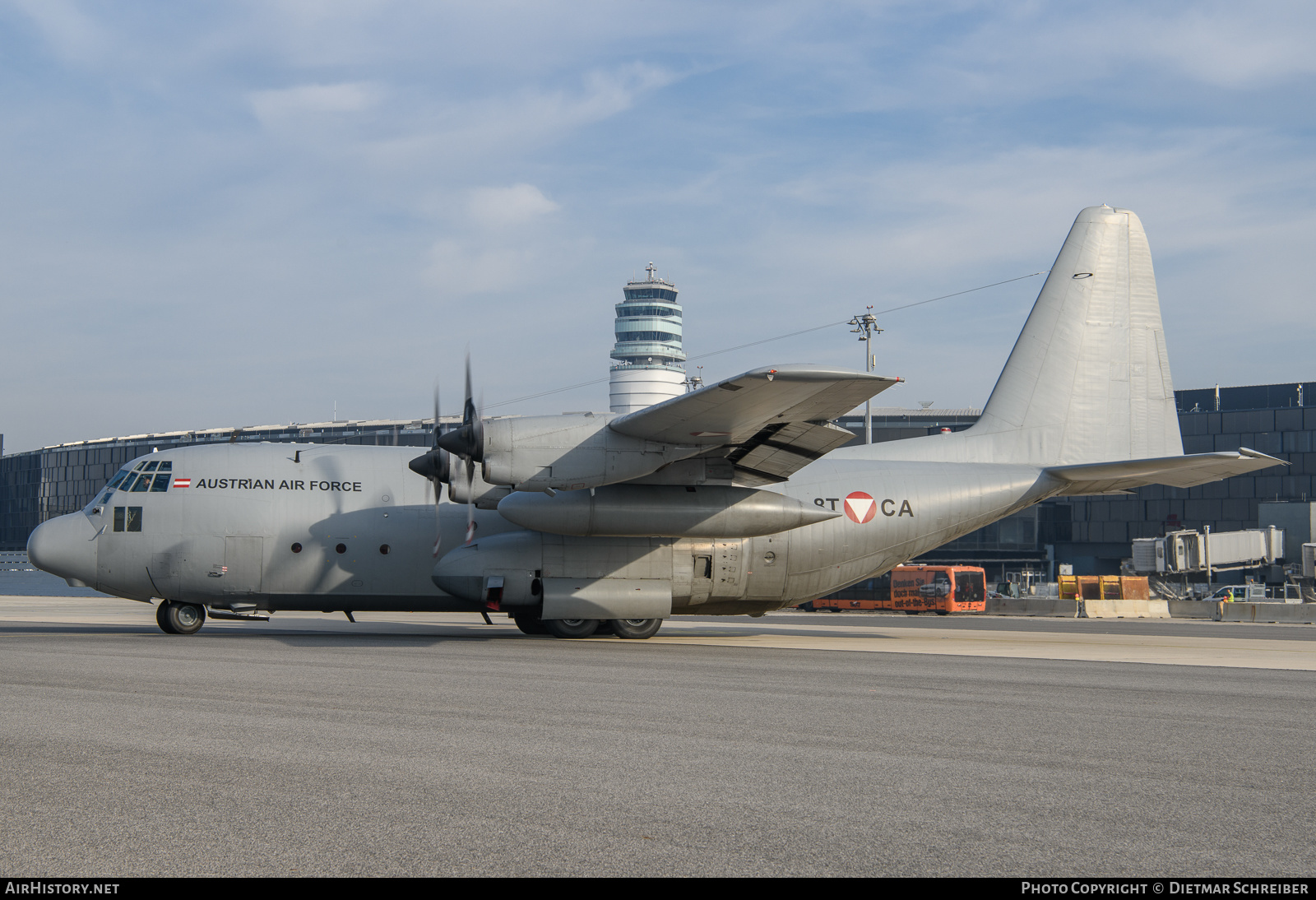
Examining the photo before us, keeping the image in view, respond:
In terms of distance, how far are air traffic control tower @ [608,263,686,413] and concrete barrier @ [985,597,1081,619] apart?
145m

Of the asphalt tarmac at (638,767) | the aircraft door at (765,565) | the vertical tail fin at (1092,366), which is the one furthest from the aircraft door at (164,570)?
the vertical tail fin at (1092,366)

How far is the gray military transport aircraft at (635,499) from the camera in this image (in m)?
18.6

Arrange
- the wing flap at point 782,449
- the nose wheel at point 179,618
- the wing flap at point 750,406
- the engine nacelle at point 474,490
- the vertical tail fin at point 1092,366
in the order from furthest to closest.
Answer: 1. the vertical tail fin at point 1092,366
2. the nose wheel at point 179,618
3. the engine nacelle at point 474,490
4. the wing flap at point 782,449
5. the wing flap at point 750,406

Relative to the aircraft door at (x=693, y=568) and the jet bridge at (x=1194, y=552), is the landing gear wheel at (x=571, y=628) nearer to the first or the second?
the aircraft door at (x=693, y=568)

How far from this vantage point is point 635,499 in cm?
1886

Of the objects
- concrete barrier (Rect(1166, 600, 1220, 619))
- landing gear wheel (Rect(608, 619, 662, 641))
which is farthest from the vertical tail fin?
concrete barrier (Rect(1166, 600, 1220, 619))

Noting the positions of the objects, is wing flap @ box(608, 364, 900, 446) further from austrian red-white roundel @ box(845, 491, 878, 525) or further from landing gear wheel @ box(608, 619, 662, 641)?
landing gear wheel @ box(608, 619, 662, 641)

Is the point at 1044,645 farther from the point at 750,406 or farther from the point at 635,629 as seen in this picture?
the point at 750,406

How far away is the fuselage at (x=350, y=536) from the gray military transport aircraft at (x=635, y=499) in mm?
39

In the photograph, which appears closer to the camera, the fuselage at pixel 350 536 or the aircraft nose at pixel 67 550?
the aircraft nose at pixel 67 550

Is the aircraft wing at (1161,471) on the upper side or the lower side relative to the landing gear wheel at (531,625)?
upper
